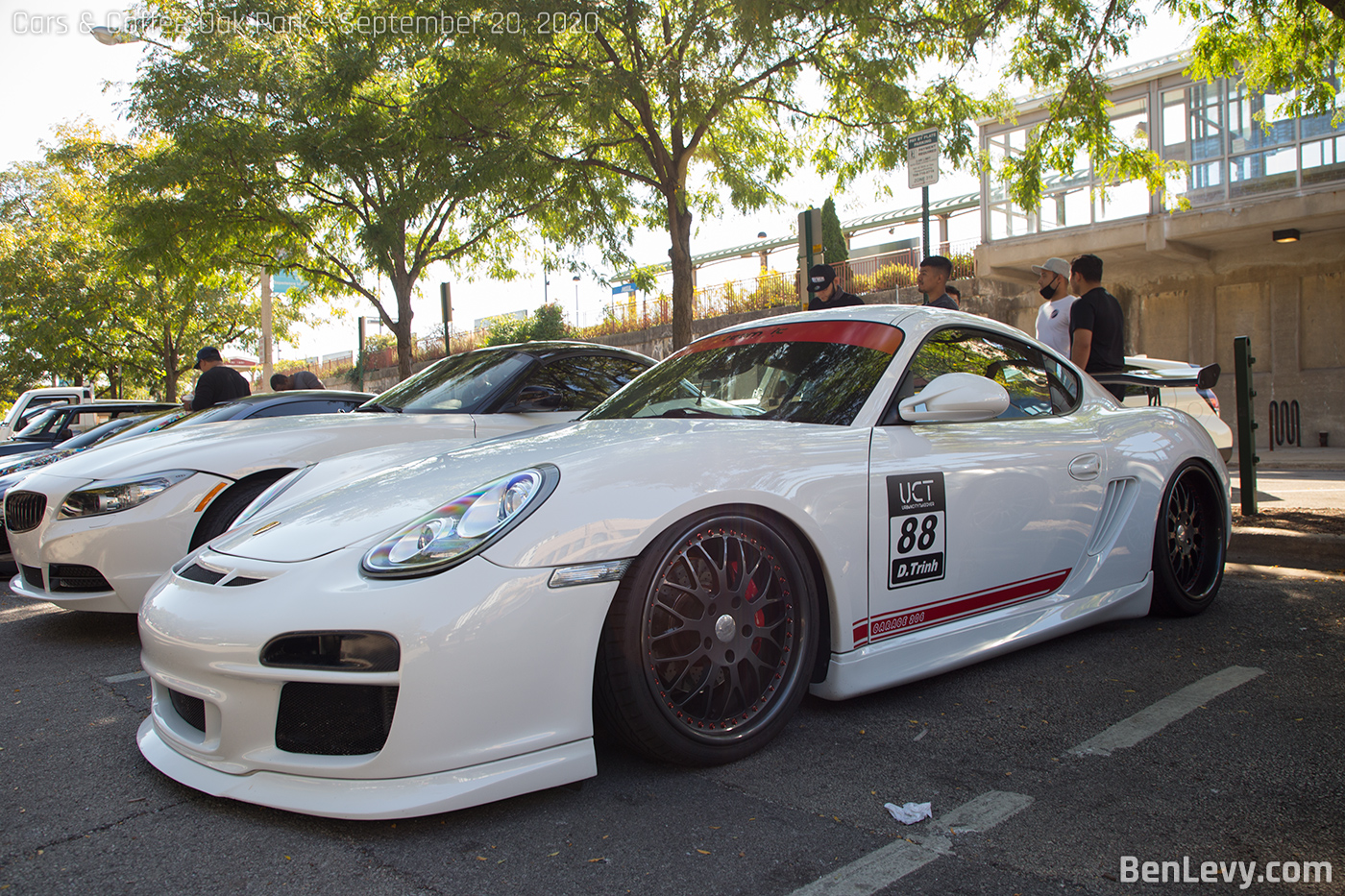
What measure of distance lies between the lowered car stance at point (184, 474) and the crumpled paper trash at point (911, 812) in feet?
7.16

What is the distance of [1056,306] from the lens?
20.1 feet

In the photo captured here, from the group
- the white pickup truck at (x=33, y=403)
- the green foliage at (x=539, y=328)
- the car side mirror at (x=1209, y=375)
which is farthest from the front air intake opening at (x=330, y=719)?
the green foliage at (x=539, y=328)

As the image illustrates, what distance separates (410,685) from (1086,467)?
262 cm

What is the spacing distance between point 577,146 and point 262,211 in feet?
17.9

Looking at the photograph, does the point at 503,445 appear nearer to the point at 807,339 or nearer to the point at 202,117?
the point at 807,339

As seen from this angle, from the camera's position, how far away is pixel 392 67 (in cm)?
1262

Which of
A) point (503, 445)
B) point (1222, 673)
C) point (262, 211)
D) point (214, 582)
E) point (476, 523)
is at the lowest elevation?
point (1222, 673)

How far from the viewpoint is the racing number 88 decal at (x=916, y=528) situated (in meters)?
2.74

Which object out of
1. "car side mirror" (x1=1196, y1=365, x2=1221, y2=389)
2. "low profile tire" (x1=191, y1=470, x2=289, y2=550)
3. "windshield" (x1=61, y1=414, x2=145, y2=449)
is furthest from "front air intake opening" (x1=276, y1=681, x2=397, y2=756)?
"windshield" (x1=61, y1=414, x2=145, y2=449)

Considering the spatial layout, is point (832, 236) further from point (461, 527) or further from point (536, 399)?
point (461, 527)

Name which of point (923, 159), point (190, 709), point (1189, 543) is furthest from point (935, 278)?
point (190, 709)

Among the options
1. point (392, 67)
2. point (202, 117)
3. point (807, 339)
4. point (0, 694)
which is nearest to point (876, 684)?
point (807, 339)

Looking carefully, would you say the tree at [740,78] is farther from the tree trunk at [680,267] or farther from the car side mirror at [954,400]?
the car side mirror at [954,400]

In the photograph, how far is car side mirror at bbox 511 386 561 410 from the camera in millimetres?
5121
